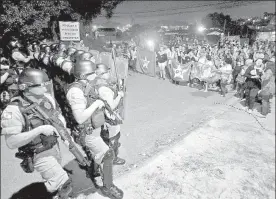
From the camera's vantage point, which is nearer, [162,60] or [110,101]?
[110,101]

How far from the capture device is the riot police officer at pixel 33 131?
267cm

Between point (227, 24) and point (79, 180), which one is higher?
point (227, 24)

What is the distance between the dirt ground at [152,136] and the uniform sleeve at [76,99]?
5.70 ft

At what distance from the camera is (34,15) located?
13016 millimetres

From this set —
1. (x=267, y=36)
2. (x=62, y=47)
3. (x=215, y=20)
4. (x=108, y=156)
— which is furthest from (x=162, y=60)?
(x=215, y=20)

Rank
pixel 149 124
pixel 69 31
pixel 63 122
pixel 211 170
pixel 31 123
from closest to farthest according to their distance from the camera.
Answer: pixel 31 123 → pixel 63 122 → pixel 211 170 → pixel 149 124 → pixel 69 31

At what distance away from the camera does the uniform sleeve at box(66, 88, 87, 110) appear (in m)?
3.27

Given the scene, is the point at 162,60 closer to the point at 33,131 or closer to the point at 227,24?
the point at 33,131

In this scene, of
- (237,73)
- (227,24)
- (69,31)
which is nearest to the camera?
(69,31)

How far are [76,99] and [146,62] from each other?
11.5m

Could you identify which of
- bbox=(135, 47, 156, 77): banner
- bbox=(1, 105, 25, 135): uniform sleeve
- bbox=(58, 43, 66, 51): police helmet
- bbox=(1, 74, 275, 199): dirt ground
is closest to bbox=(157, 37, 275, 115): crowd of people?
bbox=(135, 47, 156, 77): banner

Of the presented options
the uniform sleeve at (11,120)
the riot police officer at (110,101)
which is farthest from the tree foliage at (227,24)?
the uniform sleeve at (11,120)

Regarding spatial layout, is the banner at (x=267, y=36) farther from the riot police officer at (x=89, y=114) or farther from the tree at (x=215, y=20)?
the riot police officer at (x=89, y=114)

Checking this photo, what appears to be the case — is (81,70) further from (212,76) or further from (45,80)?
(212,76)
